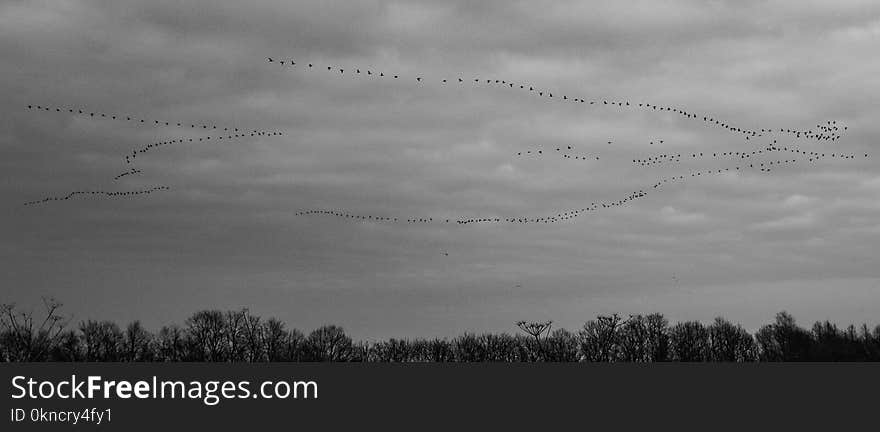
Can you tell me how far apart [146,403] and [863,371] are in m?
51.8

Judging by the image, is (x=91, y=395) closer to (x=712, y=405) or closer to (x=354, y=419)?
(x=354, y=419)

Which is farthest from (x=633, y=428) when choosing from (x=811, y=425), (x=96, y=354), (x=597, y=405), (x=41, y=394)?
(x=96, y=354)

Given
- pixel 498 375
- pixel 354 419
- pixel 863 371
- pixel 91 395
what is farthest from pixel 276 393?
pixel 863 371

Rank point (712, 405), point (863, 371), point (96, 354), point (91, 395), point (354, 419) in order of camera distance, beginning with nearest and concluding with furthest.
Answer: point (91, 395) → point (354, 419) → point (712, 405) → point (863, 371) → point (96, 354)

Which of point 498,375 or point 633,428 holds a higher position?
point 498,375

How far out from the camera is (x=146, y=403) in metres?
57.0

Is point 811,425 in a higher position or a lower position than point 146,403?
lower

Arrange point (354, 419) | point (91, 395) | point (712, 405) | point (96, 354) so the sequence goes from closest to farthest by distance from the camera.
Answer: point (91, 395) → point (354, 419) → point (712, 405) → point (96, 354)

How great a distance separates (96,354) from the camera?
644 feet

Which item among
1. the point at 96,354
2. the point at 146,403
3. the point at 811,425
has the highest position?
the point at 96,354

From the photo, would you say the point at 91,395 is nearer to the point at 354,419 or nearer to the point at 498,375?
the point at 354,419

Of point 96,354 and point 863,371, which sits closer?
point 863,371

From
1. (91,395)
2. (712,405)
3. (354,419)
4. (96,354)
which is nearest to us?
(91,395)

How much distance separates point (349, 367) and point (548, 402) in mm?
13760
